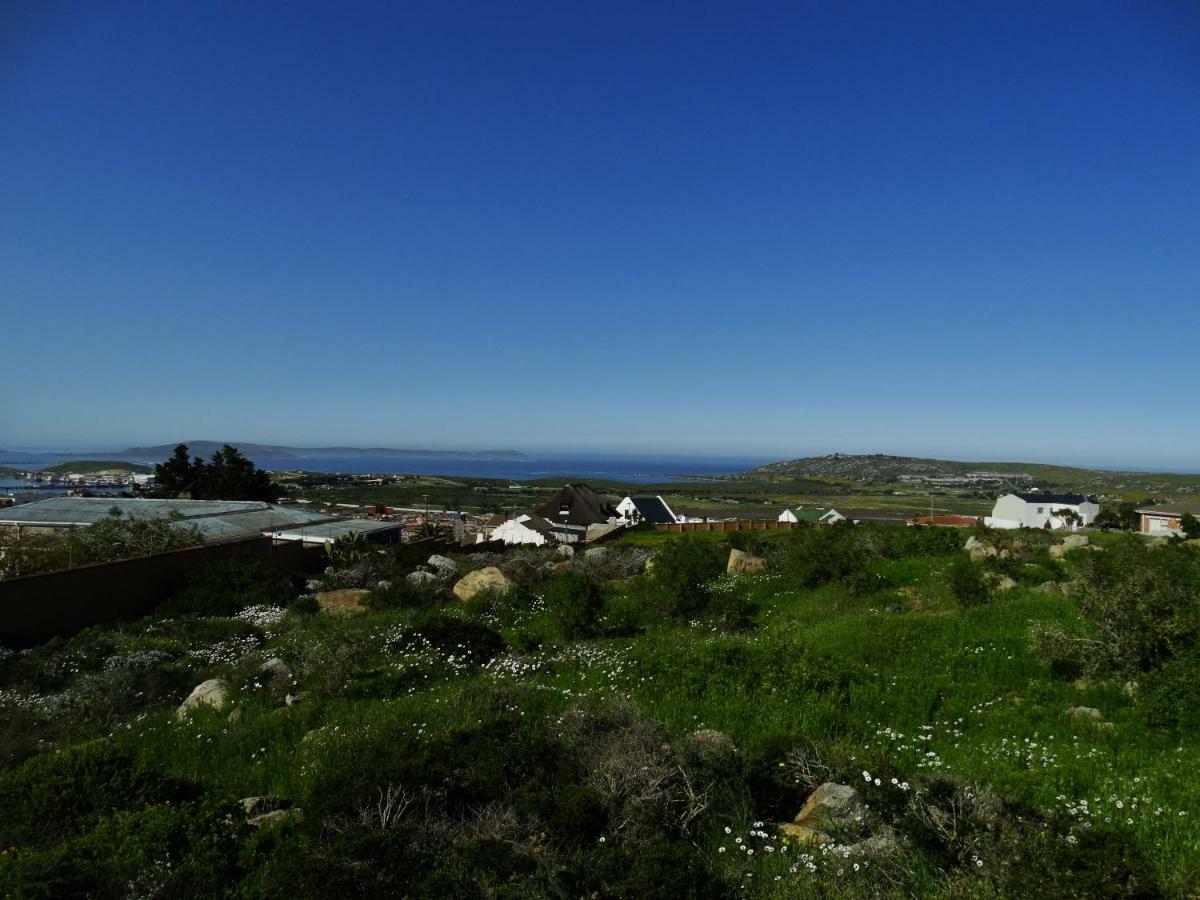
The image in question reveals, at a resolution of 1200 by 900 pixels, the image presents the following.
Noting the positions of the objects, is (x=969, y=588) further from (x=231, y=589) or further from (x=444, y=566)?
(x=231, y=589)

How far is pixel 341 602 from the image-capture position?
18.5 meters

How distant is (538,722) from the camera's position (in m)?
7.53

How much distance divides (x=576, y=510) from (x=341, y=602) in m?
44.5

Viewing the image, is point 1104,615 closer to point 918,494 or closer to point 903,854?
point 903,854

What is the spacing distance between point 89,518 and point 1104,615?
34.8m

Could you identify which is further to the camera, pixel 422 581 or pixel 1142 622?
pixel 422 581

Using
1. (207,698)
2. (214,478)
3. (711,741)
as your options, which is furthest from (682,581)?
(214,478)

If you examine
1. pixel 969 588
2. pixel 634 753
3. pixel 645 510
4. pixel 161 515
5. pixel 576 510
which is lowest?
pixel 645 510

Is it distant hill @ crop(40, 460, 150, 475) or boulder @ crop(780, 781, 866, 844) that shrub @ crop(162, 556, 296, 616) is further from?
distant hill @ crop(40, 460, 150, 475)

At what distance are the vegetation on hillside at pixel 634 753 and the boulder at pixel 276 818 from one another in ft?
0.12

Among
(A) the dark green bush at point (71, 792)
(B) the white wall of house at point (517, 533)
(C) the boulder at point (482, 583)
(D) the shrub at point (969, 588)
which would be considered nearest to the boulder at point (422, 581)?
(C) the boulder at point (482, 583)

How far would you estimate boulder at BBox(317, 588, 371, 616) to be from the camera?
17.8 m

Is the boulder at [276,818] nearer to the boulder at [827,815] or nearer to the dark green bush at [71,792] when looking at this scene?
the dark green bush at [71,792]

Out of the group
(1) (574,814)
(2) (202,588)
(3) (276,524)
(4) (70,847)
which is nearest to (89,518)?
(3) (276,524)
